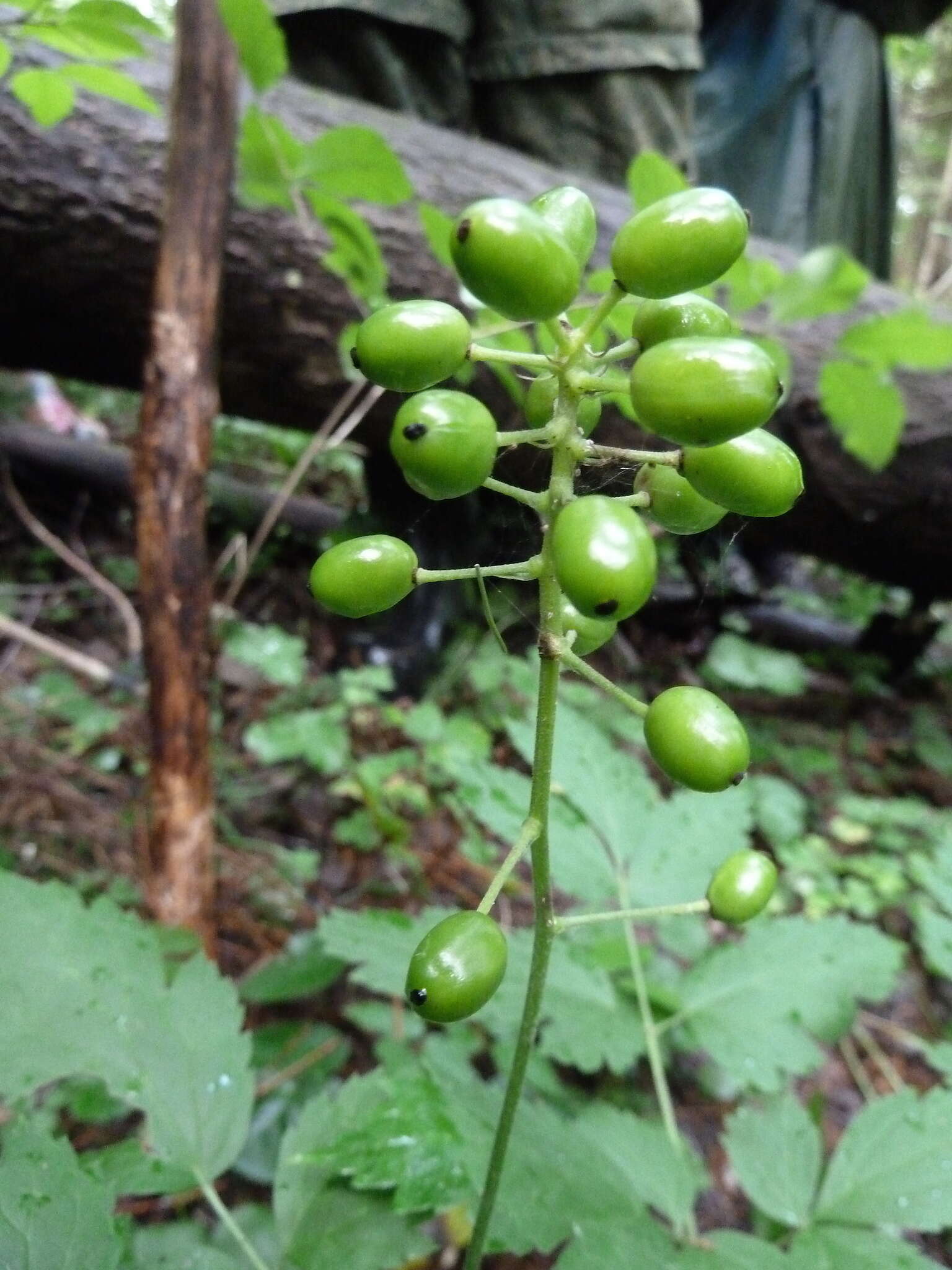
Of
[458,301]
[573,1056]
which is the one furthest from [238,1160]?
[458,301]

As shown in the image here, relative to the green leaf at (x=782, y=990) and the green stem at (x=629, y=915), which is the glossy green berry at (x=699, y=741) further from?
the green leaf at (x=782, y=990)

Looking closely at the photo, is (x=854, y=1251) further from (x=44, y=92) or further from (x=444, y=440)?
(x=44, y=92)

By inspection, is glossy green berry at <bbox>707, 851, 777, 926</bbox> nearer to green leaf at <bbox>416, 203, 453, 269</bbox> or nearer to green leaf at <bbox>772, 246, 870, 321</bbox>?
green leaf at <bbox>416, 203, 453, 269</bbox>

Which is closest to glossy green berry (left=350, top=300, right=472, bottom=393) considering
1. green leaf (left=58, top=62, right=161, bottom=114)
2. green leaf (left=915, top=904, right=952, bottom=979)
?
green leaf (left=58, top=62, right=161, bottom=114)

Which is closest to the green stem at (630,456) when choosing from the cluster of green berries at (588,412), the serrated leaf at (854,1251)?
the cluster of green berries at (588,412)

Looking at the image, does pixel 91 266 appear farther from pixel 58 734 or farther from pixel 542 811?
pixel 542 811

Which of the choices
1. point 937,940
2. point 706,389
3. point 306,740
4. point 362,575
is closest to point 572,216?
point 706,389

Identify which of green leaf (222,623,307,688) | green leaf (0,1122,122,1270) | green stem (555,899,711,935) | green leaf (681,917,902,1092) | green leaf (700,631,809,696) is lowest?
green leaf (700,631,809,696)
